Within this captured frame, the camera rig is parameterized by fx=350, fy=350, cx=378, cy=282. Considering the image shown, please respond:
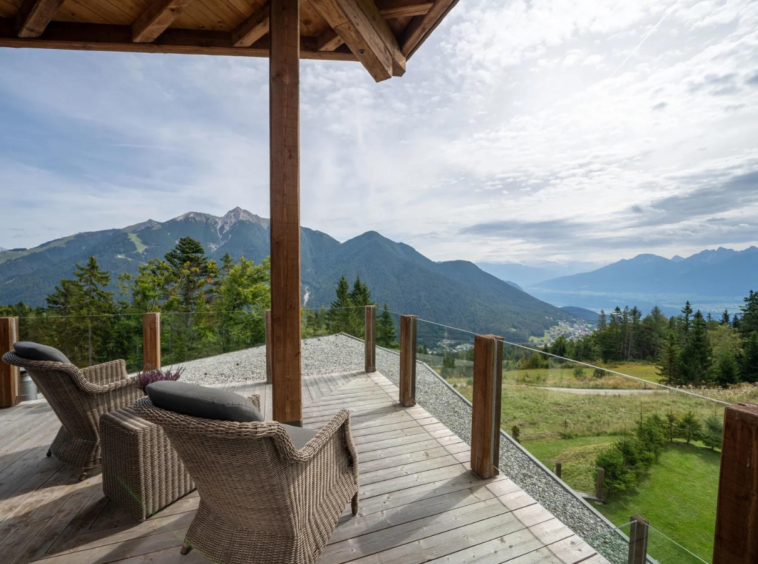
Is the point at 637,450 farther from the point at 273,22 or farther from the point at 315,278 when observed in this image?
the point at 315,278

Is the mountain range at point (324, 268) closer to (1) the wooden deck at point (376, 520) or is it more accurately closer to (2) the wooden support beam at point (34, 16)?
(1) the wooden deck at point (376, 520)

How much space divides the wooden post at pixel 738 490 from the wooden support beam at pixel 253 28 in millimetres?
3570

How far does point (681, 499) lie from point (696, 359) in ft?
147

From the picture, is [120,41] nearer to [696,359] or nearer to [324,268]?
[696,359]

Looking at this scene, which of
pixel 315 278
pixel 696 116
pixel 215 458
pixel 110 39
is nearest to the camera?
pixel 215 458

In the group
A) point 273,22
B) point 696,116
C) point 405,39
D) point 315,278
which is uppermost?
point 696,116

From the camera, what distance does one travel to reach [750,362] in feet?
112

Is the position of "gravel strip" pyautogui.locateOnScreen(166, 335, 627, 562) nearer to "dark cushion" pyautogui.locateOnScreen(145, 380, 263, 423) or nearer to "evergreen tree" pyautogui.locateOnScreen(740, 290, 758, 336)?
"dark cushion" pyautogui.locateOnScreen(145, 380, 263, 423)

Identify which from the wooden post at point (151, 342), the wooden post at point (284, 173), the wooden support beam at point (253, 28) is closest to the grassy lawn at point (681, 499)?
the wooden post at point (284, 173)

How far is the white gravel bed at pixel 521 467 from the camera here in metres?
1.95

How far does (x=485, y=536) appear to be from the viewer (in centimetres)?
186

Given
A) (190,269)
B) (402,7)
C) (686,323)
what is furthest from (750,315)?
(190,269)

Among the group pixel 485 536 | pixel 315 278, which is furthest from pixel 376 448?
pixel 315 278

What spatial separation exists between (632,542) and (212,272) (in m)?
43.6
